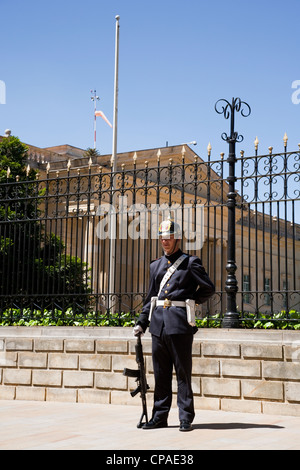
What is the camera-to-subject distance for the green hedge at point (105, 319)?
30.3 feet

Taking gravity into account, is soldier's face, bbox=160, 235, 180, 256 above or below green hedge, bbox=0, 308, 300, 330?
above

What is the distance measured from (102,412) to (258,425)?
93.3 inches

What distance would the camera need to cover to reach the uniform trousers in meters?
7.12

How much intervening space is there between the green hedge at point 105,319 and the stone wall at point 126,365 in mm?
366

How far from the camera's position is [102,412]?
352 inches

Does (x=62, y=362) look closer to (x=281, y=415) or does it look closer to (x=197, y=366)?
(x=197, y=366)

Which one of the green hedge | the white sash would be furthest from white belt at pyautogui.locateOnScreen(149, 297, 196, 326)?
the green hedge

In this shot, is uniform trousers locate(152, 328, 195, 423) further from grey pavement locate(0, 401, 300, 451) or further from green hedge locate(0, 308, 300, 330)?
green hedge locate(0, 308, 300, 330)

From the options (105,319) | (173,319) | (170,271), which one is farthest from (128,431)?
(105,319)

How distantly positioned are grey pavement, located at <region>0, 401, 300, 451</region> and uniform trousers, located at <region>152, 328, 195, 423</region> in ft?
0.77

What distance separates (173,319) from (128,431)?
130 cm
